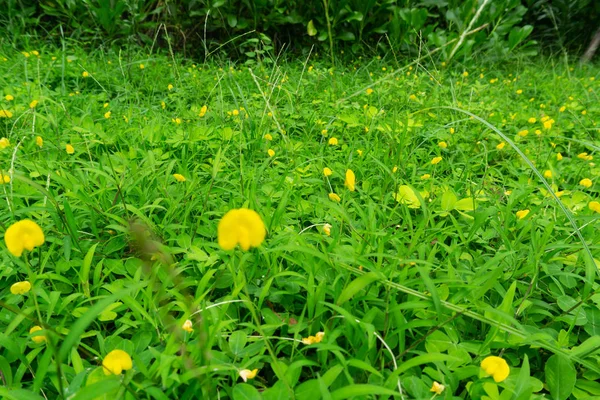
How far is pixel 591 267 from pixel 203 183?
1.24 m

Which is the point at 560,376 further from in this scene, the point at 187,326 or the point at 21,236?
the point at 21,236

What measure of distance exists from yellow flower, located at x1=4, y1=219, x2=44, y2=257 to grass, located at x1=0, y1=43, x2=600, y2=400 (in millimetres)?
130

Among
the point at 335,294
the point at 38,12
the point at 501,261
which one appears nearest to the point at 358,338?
the point at 335,294

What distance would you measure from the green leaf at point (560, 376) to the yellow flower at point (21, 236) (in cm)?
99

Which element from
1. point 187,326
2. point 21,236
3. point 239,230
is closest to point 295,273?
point 187,326

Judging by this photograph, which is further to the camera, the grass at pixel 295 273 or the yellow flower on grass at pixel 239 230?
the grass at pixel 295 273

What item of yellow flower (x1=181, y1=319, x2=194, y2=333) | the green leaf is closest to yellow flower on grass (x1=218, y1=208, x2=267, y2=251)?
yellow flower (x1=181, y1=319, x2=194, y2=333)

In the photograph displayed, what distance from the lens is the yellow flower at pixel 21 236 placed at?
638 millimetres

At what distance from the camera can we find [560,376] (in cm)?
82

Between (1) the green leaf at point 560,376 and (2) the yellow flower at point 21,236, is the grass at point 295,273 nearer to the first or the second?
(1) the green leaf at point 560,376

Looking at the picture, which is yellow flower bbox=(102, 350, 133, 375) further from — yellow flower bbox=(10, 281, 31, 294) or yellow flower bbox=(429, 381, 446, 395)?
yellow flower bbox=(429, 381, 446, 395)

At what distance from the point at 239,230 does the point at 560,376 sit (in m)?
0.73

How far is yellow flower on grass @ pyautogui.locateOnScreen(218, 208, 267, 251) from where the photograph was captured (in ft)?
1.88

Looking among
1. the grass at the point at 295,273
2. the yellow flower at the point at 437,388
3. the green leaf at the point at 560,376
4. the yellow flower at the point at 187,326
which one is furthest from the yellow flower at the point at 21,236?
the green leaf at the point at 560,376
